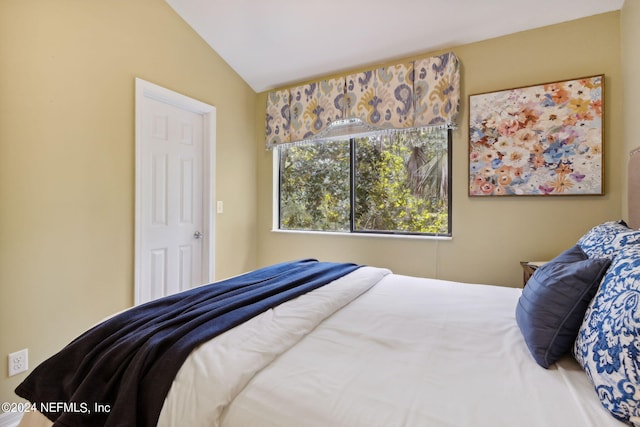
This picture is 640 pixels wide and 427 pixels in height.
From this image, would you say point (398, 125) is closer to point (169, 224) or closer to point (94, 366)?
point (169, 224)

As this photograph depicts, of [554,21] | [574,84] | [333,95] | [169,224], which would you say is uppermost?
[554,21]

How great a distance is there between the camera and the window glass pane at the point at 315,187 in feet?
10.3

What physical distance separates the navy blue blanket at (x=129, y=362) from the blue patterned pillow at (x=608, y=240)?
1.24 metres

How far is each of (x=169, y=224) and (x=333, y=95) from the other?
6.36ft

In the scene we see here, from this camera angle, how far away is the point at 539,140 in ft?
7.32

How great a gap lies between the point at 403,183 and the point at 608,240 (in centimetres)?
181

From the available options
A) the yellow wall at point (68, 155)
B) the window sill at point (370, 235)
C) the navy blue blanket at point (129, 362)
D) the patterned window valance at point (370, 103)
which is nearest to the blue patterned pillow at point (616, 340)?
the navy blue blanket at point (129, 362)

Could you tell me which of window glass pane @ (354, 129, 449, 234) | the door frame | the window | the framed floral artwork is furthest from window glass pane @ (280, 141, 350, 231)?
the framed floral artwork

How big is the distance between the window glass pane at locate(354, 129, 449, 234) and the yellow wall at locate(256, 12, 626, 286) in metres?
0.14

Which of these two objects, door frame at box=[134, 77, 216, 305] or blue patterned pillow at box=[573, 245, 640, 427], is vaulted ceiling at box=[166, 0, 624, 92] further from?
blue patterned pillow at box=[573, 245, 640, 427]

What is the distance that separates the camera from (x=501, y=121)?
2.35 meters

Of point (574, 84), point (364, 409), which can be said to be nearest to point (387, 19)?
point (574, 84)

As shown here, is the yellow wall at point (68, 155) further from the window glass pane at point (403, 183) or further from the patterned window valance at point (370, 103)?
the window glass pane at point (403, 183)

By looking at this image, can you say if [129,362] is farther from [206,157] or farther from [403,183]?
[403,183]
